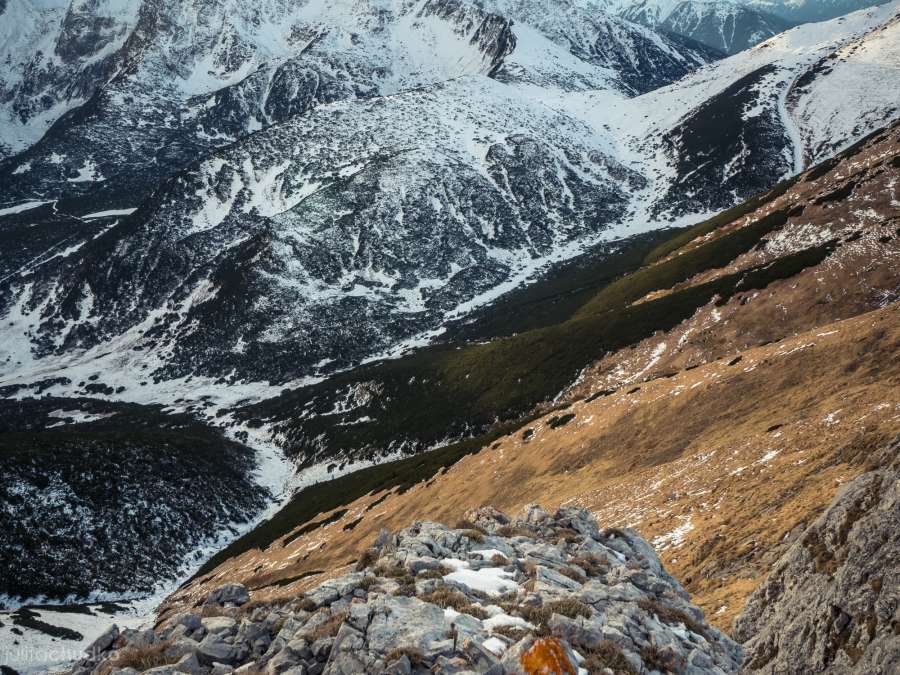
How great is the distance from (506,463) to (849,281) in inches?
1558

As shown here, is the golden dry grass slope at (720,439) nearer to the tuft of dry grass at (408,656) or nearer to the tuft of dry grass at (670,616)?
the tuft of dry grass at (670,616)

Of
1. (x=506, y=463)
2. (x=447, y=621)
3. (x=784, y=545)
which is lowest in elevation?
(x=506, y=463)

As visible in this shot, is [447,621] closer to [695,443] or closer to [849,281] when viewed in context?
[695,443]

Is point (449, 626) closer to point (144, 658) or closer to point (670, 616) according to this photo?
point (670, 616)

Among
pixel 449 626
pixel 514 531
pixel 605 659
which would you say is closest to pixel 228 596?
pixel 449 626

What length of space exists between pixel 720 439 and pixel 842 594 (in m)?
24.3

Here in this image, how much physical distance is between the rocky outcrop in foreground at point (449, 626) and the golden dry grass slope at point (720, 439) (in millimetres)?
4846

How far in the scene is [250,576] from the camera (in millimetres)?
56812

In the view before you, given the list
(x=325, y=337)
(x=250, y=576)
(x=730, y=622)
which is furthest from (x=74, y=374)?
(x=730, y=622)

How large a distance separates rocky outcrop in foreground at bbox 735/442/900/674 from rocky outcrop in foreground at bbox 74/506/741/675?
70.9 inches

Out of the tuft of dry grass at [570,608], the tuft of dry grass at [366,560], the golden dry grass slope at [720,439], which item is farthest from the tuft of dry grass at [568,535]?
the tuft of dry grass at [366,560]

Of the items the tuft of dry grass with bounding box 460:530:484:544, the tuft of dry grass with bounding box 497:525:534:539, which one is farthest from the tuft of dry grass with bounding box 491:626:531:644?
the tuft of dry grass with bounding box 497:525:534:539

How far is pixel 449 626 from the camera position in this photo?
1205cm

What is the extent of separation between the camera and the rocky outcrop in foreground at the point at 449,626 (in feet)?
36.3
